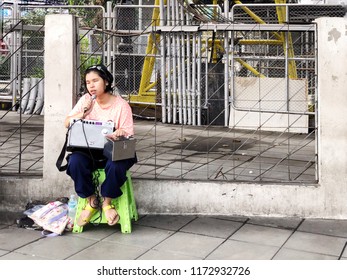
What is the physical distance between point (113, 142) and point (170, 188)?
1101 mm

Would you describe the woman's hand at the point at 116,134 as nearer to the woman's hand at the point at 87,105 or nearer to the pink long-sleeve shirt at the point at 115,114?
the pink long-sleeve shirt at the point at 115,114

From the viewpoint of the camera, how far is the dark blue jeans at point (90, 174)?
463cm

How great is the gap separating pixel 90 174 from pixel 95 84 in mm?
779

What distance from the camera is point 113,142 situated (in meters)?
4.50

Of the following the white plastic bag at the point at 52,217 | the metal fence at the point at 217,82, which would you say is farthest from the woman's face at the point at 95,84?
the metal fence at the point at 217,82

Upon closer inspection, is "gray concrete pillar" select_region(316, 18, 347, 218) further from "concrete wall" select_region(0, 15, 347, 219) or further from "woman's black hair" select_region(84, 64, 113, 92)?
"woman's black hair" select_region(84, 64, 113, 92)

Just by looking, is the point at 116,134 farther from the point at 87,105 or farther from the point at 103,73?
the point at 103,73

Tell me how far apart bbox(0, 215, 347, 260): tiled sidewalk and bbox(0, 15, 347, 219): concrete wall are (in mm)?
134

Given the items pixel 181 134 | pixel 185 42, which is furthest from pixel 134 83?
pixel 181 134

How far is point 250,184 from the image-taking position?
17.4 ft

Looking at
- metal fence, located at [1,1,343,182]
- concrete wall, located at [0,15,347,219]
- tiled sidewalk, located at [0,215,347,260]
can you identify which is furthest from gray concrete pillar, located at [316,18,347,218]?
metal fence, located at [1,1,343,182]

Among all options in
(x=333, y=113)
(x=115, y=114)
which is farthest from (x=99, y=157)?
(x=333, y=113)

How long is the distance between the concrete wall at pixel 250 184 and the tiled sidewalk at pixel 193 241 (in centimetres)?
13

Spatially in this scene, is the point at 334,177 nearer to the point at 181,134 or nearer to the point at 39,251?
the point at 39,251
